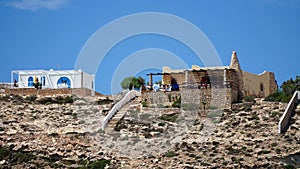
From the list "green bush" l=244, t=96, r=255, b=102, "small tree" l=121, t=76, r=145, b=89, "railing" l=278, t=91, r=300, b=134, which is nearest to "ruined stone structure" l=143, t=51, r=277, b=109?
"green bush" l=244, t=96, r=255, b=102

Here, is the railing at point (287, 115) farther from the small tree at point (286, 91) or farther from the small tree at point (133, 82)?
the small tree at point (133, 82)

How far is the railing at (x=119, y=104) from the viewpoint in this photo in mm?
45066

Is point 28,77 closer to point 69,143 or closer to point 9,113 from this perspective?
point 9,113

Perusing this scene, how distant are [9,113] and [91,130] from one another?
6.36m

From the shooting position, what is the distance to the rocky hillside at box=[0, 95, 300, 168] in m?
38.4

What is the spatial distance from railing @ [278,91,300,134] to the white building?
1851 centimetres

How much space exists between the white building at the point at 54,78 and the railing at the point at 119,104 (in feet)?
24.1

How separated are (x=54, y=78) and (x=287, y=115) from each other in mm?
22336

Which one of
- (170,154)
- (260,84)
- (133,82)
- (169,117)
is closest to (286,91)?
(260,84)

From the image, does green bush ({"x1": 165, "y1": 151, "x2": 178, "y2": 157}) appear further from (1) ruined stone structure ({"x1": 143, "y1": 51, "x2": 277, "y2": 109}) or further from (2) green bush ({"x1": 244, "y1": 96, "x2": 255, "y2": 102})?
(2) green bush ({"x1": 244, "y1": 96, "x2": 255, "y2": 102})

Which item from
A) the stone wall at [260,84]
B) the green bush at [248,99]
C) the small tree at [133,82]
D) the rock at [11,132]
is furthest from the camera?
the small tree at [133,82]

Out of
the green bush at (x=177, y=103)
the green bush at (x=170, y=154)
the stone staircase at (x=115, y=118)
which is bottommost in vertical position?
the green bush at (x=170, y=154)

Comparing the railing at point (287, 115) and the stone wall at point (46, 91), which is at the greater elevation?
the stone wall at point (46, 91)

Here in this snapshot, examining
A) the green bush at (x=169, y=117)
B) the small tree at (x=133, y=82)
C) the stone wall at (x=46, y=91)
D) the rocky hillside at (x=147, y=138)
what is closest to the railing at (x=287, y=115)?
the rocky hillside at (x=147, y=138)
